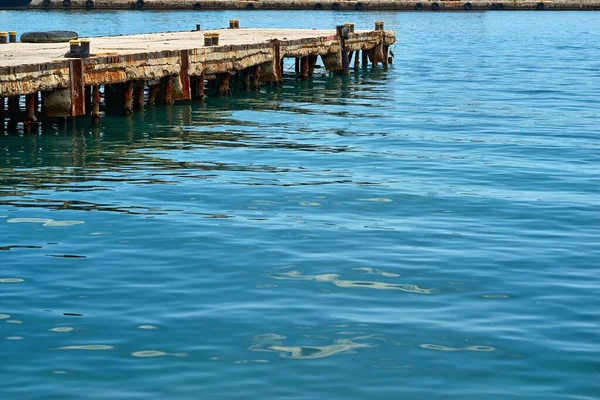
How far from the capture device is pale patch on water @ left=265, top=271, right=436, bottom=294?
39.2ft

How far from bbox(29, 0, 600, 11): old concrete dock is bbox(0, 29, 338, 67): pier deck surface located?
63446 millimetres

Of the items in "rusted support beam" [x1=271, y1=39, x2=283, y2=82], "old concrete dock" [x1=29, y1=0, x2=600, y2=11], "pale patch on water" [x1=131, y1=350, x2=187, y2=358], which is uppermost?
"old concrete dock" [x1=29, y1=0, x2=600, y2=11]

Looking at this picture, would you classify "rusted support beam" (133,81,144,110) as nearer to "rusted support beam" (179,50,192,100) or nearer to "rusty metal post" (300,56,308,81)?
"rusted support beam" (179,50,192,100)

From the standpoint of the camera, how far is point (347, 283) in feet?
39.8

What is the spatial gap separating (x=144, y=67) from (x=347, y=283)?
15280 millimetres

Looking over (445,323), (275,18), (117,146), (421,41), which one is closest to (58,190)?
(117,146)

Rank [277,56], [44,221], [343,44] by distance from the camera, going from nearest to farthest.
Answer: [44,221]
[277,56]
[343,44]

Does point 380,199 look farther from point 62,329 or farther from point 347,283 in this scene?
point 62,329

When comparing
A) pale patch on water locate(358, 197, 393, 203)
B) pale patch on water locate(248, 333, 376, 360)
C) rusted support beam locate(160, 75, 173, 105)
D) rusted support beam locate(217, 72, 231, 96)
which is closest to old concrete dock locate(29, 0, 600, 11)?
rusted support beam locate(217, 72, 231, 96)

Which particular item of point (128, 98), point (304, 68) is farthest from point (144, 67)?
point (304, 68)

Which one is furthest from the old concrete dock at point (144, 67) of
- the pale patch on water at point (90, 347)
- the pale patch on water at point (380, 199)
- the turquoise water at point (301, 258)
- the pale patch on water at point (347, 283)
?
the pale patch on water at point (90, 347)

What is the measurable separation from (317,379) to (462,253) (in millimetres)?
4631

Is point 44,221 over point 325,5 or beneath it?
beneath

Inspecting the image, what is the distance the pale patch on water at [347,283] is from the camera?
470 inches
